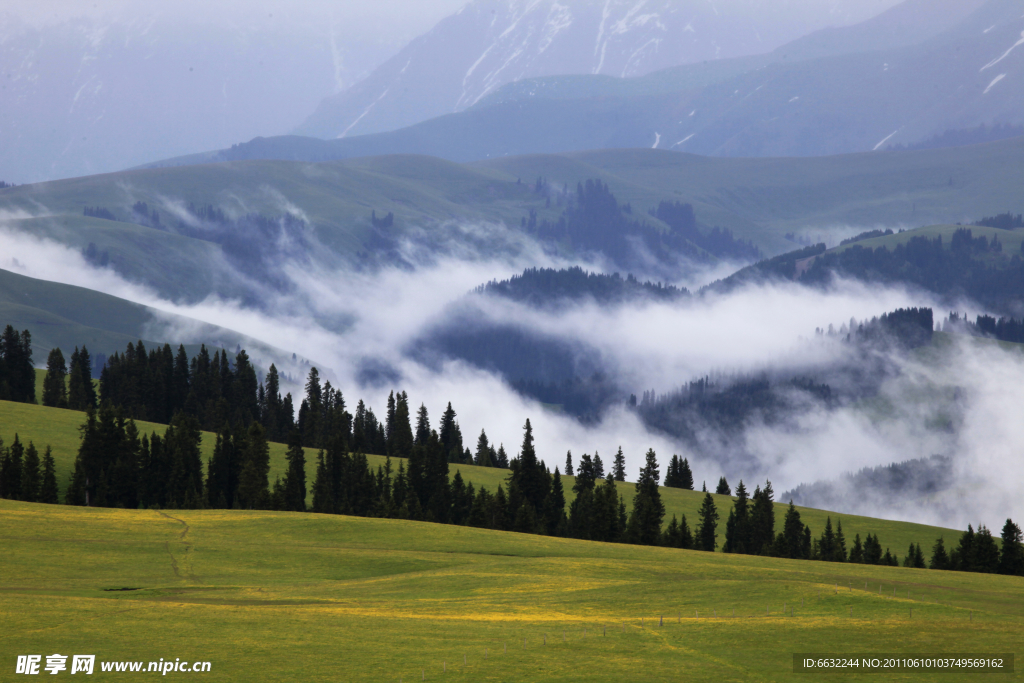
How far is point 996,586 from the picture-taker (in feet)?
282

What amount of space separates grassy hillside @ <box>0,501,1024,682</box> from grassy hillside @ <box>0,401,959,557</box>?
121 ft

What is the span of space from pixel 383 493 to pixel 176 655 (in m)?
90.8

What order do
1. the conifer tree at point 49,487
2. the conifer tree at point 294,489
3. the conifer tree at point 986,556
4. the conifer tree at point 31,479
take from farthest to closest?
the conifer tree at point 294,489
the conifer tree at point 986,556
the conifer tree at point 49,487
the conifer tree at point 31,479

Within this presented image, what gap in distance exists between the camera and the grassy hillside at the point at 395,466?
143500 mm

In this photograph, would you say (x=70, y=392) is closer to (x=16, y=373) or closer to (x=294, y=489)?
(x=16, y=373)

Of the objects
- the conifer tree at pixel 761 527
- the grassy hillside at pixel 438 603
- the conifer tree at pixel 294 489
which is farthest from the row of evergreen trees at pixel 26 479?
the conifer tree at pixel 761 527

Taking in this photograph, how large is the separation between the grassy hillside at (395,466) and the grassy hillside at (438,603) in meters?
36.8

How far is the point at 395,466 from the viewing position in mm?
175000

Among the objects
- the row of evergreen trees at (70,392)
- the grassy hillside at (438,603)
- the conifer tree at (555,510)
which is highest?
the row of evergreen trees at (70,392)

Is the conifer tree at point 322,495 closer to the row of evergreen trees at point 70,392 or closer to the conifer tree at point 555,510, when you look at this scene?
the conifer tree at point 555,510

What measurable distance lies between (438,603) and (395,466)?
102 metres

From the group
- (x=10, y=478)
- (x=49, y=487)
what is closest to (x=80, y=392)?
(x=10, y=478)

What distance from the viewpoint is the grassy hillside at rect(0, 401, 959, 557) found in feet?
471

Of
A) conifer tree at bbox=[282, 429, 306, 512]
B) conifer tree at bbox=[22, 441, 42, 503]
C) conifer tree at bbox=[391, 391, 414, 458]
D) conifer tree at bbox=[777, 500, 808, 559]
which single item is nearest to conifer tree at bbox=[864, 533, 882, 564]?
conifer tree at bbox=[777, 500, 808, 559]
